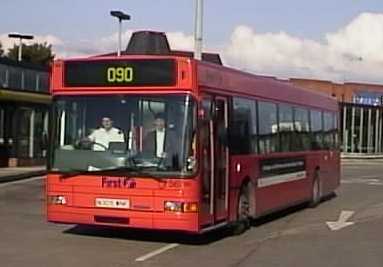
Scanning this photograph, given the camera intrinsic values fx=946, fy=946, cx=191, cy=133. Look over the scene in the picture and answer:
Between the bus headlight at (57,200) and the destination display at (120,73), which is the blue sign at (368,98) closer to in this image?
the destination display at (120,73)

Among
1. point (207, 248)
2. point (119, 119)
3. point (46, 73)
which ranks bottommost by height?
point (207, 248)

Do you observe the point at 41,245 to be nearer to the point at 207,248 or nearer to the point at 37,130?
the point at 207,248

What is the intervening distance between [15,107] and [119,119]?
2295 centimetres

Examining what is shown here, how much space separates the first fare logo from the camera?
13.9 meters

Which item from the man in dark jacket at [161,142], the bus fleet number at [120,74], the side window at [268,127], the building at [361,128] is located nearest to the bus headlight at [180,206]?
the man in dark jacket at [161,142]

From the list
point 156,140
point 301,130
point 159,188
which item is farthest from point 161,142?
point 301,130

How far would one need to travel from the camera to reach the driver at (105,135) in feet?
46.0

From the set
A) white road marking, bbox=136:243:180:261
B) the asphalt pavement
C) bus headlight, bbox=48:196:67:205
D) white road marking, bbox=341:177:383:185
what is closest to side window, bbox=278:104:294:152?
the asphalt pavement

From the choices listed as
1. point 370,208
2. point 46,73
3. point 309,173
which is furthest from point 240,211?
point 46,73

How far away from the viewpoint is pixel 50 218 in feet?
48.0

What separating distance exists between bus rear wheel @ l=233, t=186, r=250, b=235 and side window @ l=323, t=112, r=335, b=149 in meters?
7.49

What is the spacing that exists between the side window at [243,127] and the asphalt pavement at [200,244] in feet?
4.93

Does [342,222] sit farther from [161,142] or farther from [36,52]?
[36,52]

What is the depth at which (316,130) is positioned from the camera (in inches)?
878
